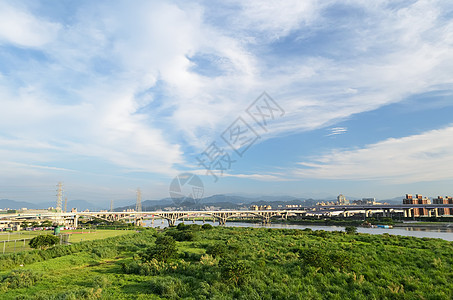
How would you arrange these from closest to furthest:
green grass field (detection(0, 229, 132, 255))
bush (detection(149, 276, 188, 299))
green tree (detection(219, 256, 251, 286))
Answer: bush (detection(149, 276, 188, 299)) < green tree (detection(219, 256, 251, 286)) < green grass field (detection(0, 229, 132, 255))

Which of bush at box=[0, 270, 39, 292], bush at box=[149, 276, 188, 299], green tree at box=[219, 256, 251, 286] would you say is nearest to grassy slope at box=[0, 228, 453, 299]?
bush at box=[149, 276, 188, 299]

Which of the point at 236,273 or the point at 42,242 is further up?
the point at 236,273

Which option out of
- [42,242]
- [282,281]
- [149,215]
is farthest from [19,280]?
[149,215]

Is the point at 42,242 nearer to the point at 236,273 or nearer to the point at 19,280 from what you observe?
the point at 19,280

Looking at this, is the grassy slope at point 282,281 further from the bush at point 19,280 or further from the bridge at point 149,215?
the bridge at point 149,215

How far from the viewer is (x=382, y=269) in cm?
1527

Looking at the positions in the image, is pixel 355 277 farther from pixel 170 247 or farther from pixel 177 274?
pixel 170 247

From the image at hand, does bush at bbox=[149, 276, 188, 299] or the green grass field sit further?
the green grass field

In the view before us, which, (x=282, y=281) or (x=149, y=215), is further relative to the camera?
(x=149, y=215)

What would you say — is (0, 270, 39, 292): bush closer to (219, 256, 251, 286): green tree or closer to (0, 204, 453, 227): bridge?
(219, 256, 251, 286): green tree

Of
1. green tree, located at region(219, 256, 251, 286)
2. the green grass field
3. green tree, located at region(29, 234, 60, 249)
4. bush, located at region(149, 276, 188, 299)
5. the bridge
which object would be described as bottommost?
the bridge

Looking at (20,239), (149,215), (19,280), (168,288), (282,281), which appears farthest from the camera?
(149,215)

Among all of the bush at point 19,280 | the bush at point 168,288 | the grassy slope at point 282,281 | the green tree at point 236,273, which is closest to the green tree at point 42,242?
the grassy slope at point 282,281

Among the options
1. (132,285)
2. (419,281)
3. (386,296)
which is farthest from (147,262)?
(419,281)
